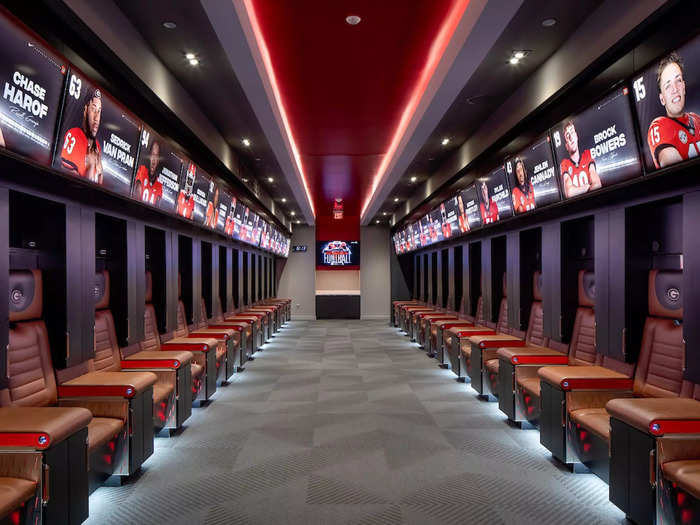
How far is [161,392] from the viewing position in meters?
3.77

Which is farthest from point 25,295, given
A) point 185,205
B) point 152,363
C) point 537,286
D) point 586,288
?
point 537,286

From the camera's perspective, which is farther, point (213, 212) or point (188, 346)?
point (213, 212)

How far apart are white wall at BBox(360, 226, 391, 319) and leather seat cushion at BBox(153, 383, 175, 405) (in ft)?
38.6

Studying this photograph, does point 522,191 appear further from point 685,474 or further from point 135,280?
point 135,280

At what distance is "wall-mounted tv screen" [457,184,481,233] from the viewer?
602 centimetres

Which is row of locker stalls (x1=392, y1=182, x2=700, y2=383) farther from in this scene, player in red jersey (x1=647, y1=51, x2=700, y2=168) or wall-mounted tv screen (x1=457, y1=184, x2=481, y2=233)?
player in red jersey (x1=647, y1=51, x2=700, y2=168)

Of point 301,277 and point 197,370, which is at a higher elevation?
point 301,277

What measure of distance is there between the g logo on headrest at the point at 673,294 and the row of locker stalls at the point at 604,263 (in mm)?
37

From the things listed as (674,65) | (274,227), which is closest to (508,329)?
(674,65)

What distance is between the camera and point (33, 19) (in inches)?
93.4

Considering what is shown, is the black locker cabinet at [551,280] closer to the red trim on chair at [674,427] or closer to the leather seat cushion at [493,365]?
the leather seat cushion at [493,365]

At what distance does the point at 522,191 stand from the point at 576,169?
1.08 m

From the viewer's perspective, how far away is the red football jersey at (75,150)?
2701mm

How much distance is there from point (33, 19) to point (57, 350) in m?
2.20
